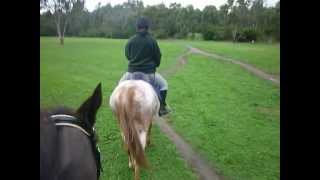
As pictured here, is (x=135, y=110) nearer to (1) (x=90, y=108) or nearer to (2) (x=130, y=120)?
(2) (x=130, y=120)

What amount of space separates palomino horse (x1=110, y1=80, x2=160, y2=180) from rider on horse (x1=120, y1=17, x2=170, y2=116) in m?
0.08

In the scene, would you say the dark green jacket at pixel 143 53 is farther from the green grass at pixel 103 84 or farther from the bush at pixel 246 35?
the bush at pixel 246 35

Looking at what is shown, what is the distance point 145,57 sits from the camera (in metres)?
2.55

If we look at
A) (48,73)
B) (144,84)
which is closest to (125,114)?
(144,84)

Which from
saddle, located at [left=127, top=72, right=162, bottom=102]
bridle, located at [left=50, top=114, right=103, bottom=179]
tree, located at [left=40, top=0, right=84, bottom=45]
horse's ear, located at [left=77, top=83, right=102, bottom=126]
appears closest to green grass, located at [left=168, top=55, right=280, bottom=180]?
saddle, located at [left=127, top=72, right=162, bottom=102]

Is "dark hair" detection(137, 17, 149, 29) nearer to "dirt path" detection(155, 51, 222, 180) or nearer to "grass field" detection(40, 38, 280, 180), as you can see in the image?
"grass field" detection(40, 38, 280, 180)

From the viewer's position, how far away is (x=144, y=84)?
2.72m

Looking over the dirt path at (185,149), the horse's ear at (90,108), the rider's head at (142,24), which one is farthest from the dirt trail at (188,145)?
the horse's ear at (90,108)

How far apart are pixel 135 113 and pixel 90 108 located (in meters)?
1.27

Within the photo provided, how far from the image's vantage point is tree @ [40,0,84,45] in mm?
2018
